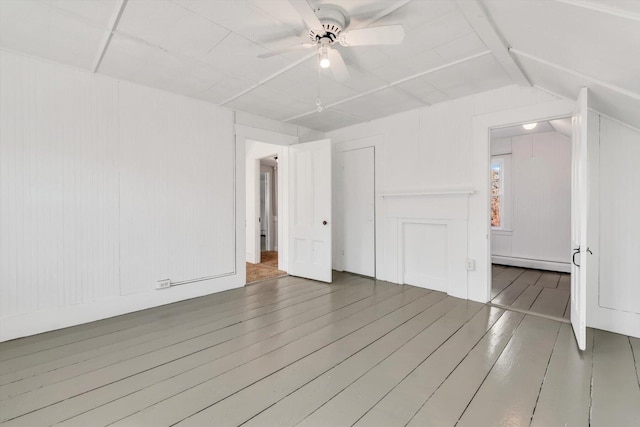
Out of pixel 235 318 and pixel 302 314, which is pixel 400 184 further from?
pixel 235 318

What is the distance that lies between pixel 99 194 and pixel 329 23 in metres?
2.71

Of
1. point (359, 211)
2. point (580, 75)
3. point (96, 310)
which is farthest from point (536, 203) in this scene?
point (96, 310)

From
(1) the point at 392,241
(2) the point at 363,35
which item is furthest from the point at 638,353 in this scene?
(2) the point at 363,35

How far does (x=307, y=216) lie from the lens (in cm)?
459

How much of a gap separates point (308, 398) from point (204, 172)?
Answer: 2.92 m

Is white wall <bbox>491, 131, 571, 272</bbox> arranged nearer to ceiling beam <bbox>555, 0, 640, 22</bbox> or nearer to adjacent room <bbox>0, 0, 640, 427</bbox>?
adjacent room <bbox>0, 0, 640, 427</bbox>

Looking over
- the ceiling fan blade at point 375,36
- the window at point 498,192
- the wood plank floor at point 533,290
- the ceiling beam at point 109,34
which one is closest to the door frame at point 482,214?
the wood plank floor at point 533,290

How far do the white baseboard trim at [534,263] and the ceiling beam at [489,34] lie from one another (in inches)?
146

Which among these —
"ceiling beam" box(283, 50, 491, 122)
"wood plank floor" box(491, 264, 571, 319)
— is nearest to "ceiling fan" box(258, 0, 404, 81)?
"ceiling beam" box(283, 50, 491, 122)

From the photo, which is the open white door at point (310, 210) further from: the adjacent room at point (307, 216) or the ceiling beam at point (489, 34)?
the ceiling beam at point (489, 34)

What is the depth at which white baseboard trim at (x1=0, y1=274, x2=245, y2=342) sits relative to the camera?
257cm

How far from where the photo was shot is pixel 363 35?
199cm

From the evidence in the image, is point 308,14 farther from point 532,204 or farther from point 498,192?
point 498,192

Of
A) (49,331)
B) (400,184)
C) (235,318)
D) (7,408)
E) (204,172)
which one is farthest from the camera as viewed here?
(400,184)
